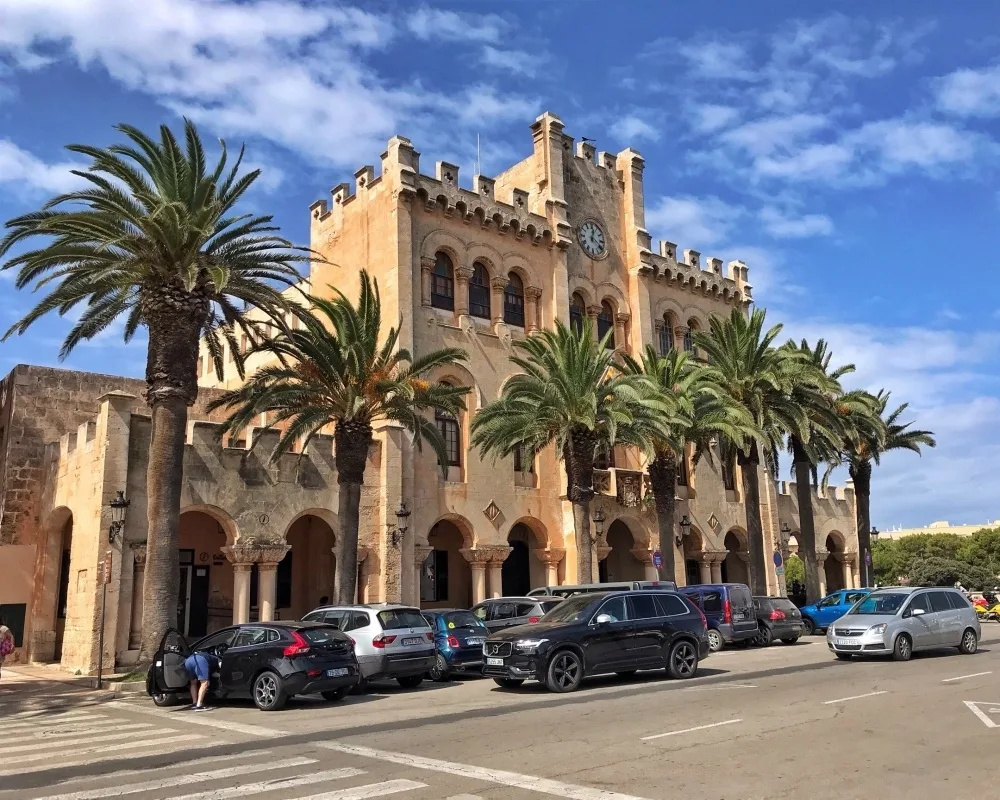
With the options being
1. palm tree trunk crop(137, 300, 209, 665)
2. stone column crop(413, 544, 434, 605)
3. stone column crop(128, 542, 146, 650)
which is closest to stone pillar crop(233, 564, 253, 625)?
stone column crop(128, 542, 146, 650)

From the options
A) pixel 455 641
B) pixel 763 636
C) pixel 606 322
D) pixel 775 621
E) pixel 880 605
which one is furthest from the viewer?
pixel 606 322

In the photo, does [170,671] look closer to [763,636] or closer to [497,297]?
[763,636]

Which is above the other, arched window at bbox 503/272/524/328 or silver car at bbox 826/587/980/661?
arched window at bbox 503/272/524/328

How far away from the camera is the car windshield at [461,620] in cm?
1818

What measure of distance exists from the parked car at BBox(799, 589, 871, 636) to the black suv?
1476 centimetres

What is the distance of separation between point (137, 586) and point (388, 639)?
338 inches

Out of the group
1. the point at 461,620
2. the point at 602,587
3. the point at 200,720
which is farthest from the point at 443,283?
the point at 200,720

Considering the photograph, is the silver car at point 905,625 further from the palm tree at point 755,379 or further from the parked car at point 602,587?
the palm tree at point 755,379

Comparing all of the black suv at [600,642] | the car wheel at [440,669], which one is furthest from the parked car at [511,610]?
the black suv at [600,642]

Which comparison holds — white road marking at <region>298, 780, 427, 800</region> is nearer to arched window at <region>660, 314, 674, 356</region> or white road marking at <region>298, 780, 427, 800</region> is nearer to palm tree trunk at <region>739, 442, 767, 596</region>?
palm tree trunk at <region>739, 442, 767, 596</region>

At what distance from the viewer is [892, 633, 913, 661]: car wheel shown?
18.2 meters

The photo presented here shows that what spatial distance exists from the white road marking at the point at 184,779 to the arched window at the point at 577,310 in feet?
85.7

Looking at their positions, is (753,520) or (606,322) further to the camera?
(606,322)

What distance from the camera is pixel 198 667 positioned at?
1438 centimetres
